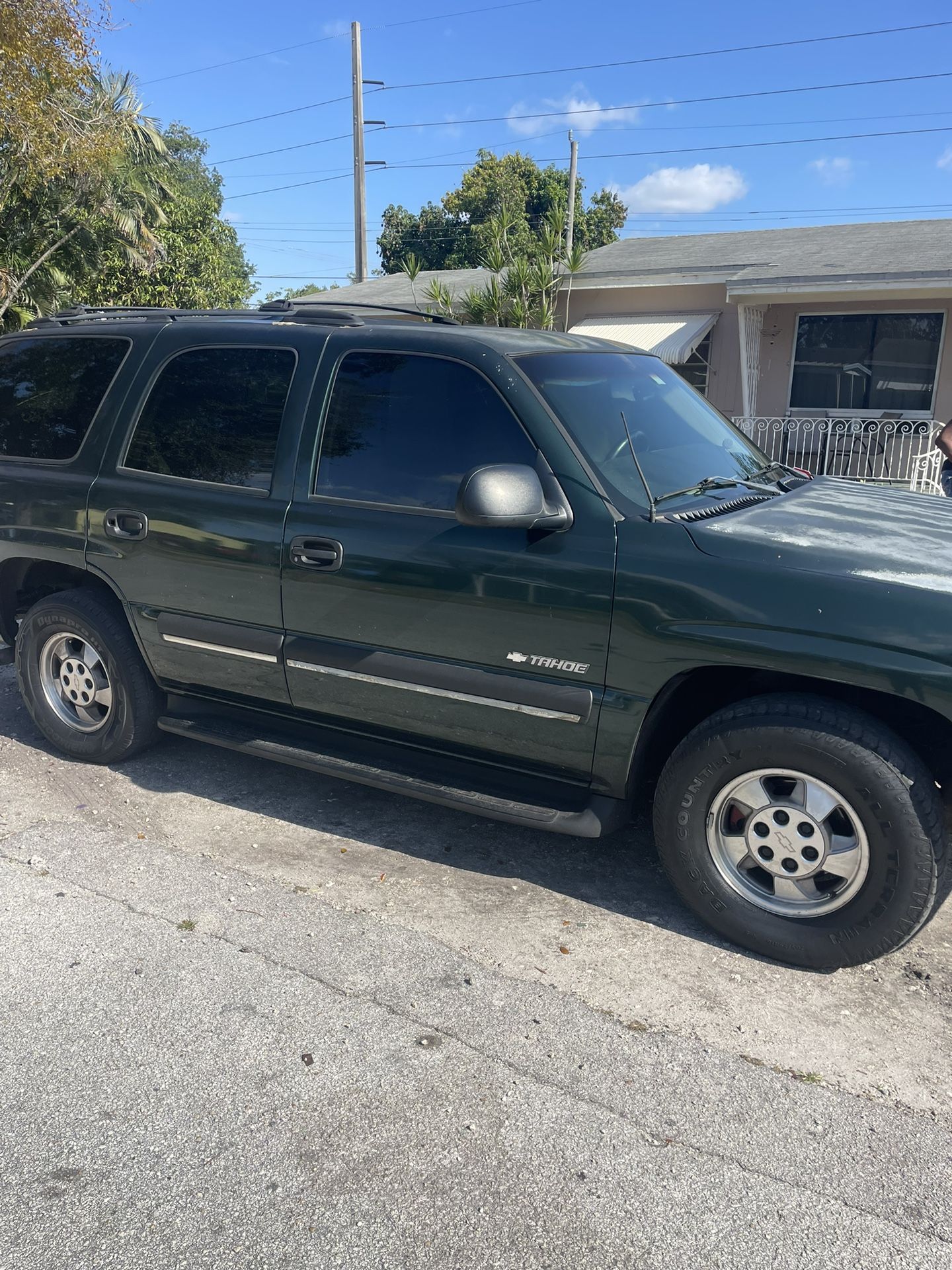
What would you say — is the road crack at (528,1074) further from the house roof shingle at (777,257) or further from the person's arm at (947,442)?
the house roof shingle at (777,257)

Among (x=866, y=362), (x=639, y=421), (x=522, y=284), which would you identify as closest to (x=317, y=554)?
(x=639, y=421)

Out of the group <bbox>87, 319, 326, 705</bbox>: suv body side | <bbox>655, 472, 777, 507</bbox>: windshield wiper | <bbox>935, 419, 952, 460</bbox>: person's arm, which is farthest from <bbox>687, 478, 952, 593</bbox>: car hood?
<bbox>935, 419, 952, 460</bbox>: person's arm

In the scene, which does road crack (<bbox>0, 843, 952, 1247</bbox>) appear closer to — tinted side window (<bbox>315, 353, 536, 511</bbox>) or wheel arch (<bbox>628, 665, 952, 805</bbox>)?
wheel arch (<bbox>628, 665, 952, 805</bbox>)

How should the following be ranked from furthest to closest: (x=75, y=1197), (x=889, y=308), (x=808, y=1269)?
(x=889, y=308), (x=75, y=1197), (x=808, y=1269)

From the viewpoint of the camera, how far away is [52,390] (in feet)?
15.0

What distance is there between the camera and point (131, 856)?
3.86 meters

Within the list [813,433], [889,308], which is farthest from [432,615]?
[889,308]

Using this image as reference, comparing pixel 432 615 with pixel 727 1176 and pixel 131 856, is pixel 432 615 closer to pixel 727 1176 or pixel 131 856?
pixel 131 856

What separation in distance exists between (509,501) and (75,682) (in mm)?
2600

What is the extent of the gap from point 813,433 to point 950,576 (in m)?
12.0

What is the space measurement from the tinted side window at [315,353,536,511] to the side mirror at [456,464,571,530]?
0.63 ft

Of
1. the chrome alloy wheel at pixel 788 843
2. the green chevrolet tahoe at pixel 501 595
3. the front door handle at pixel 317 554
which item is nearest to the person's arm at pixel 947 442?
the green chevrolet tahoe at pixel 501 595

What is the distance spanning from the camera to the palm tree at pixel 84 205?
1394 cm

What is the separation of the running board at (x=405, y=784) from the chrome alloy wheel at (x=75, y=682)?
1.47ft
